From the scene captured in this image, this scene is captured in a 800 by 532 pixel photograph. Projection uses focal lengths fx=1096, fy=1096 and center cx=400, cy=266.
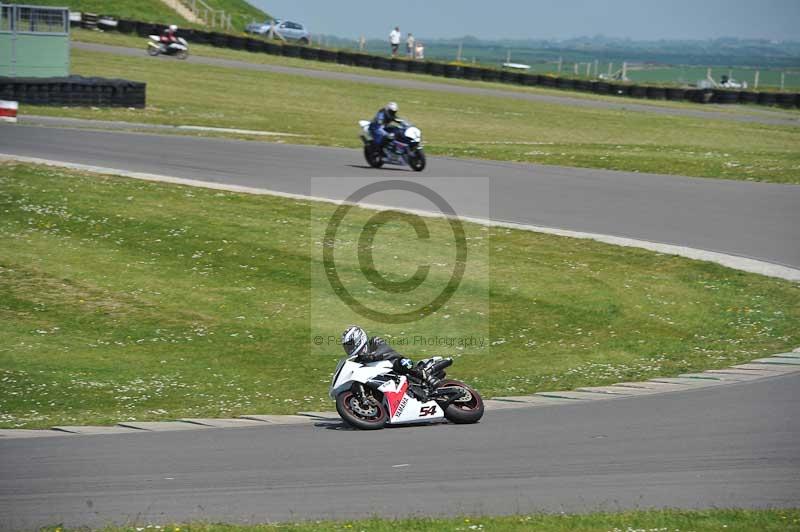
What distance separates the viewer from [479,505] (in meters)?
8.02

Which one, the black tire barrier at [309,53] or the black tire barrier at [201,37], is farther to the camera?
the black tire barrier at [201,37]

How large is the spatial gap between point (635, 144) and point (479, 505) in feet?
99.7

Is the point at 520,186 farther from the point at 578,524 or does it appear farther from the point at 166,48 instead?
the point at 166,48

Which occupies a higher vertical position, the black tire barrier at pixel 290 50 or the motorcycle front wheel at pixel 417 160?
the black tire barrier at pixel 290 50

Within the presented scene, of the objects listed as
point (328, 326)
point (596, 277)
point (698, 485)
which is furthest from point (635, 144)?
point (698, 485)

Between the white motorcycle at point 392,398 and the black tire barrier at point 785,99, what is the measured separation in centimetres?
5176

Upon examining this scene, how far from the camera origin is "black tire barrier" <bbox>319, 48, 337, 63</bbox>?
65500 mm

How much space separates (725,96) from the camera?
58.3 metres

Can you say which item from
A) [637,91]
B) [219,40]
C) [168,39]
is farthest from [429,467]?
[219,40]

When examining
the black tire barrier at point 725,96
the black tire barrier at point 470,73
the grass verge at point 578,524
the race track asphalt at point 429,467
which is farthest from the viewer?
the black tire barrier at point 470,73

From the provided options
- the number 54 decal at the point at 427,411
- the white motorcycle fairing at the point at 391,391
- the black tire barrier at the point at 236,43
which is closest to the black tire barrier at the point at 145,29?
the black tire barrier at the point at 236,43

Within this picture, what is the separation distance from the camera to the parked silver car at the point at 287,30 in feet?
258

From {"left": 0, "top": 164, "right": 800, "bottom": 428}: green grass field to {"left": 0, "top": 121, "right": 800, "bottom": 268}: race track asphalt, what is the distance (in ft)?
6.21

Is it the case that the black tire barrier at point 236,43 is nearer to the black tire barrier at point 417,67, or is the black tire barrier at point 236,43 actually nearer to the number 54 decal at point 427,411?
the black tire barrier at point 417,67
